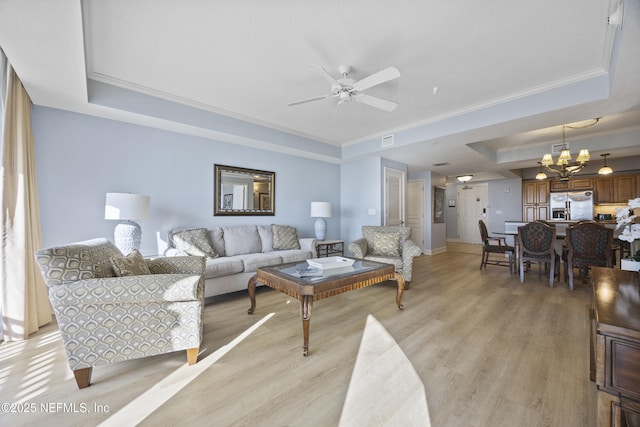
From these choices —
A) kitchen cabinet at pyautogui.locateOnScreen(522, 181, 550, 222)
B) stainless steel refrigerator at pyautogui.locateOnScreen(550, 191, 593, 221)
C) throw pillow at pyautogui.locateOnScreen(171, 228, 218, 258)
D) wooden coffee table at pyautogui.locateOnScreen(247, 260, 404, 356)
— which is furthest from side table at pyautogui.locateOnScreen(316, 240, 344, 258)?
stainless steel refrigerator at pyautogui.locateOnScreen(550, 191, 593, 221)

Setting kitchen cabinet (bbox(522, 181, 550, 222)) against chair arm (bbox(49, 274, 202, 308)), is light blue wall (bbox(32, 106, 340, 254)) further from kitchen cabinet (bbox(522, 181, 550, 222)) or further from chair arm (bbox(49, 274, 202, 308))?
kitchen cabinet (bbox(522, 181, 550, 222))

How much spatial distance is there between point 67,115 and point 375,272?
392cm

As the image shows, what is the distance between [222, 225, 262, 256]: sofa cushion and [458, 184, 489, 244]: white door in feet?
25.8

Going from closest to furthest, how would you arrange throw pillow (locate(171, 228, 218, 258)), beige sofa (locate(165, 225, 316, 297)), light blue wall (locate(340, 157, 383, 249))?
beige sofa (locate(165, 225, 316, 297)) < throw pillow (locate(171, 228, 218, 258)) < light blue wall (locate(340, 157, 383, 249))

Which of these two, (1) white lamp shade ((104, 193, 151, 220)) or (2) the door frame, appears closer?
(1) white lamp shade ((104, 193, 151, 220))

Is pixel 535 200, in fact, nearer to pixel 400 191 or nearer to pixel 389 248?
pixel 400 191

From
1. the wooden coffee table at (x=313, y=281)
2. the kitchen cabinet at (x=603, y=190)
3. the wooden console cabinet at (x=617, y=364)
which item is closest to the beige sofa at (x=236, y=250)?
the wooden coffee table at (x=313, y=281)

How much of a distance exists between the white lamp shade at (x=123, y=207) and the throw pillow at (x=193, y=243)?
1.95 feet

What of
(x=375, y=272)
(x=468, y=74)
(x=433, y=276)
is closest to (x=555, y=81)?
(x=468, y=74)

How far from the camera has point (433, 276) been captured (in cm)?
459

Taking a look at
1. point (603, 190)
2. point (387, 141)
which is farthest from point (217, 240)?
point (603, 190)

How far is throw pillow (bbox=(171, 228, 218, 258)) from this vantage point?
3297 mm

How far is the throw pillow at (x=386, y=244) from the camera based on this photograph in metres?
4.09

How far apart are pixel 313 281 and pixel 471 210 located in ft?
28.4
